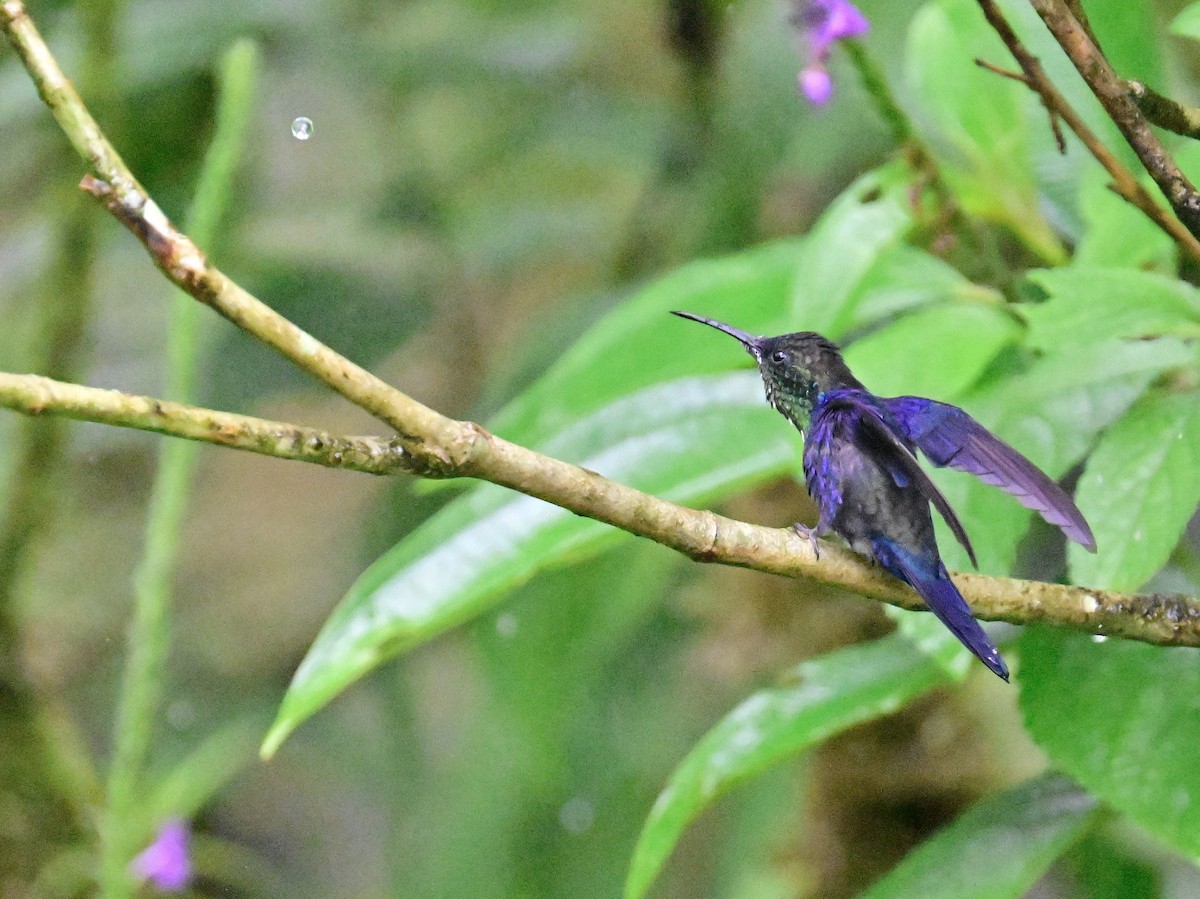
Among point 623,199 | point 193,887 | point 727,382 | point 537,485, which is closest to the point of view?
point 537,485

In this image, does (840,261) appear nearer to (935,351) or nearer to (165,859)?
(935,351)

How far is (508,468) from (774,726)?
0.56 meters

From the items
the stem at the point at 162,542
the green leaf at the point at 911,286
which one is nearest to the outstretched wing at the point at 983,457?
the green leaf at the point at 911,286

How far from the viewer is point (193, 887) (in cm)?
218

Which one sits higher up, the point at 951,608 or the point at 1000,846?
the point at 951,608

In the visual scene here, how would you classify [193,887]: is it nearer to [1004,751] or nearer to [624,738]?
[624,738]

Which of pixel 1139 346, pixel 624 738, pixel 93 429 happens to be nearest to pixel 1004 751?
pixel 624 738

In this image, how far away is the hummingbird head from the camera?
3.39ft

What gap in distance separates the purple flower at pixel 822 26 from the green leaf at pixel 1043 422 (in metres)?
0.33

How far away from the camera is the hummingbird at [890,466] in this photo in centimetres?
80

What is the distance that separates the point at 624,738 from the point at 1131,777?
143 centimetres

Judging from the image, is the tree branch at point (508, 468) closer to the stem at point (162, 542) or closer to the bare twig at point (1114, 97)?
the bare twig at point (1114, 97)

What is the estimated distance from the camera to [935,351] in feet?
3.39

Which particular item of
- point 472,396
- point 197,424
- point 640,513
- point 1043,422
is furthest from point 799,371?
point 472,396
